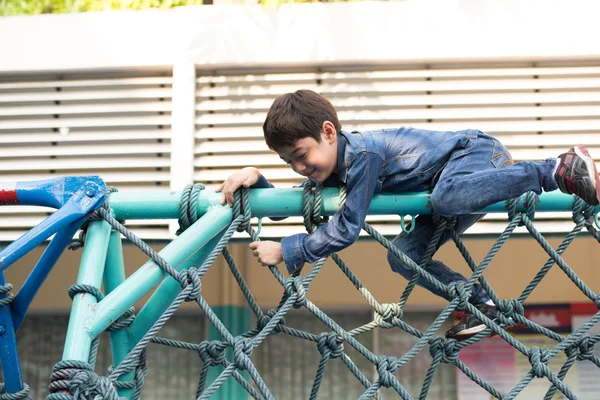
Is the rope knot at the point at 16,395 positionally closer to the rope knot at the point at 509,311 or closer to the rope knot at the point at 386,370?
the rope knot at the point at 386,370

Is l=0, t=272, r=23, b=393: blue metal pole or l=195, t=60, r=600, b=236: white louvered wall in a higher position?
l=195, t=60, r=600, b=236: white louvered wall

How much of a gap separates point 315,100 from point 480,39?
2154 millimetres

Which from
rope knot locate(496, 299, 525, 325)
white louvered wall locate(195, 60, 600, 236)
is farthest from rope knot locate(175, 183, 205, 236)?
white louvered wall locate(195, 60, 600, 236)

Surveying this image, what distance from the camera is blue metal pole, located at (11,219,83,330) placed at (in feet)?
4.99

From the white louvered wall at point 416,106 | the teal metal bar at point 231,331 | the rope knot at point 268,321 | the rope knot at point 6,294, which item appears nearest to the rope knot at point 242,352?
the rope knot at point 268,321

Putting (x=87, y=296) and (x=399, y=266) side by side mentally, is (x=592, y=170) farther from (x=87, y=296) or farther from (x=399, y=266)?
(x=87, y=296)

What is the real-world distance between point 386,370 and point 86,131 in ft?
8.44

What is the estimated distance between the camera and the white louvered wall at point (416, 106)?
3502mm

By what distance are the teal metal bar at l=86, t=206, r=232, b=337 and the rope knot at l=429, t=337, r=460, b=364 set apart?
1.98 feet

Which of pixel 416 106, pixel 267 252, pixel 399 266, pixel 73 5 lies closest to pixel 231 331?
pixel 416 106

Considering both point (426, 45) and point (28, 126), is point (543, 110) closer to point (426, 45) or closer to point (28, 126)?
point (426, 45)

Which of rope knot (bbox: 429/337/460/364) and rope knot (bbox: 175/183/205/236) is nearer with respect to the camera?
rope knot (bbox: 175/183/205/236)

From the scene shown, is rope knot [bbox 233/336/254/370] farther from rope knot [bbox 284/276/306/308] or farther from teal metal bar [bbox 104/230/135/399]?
teal metal bar [bbox 104/230/135/399]

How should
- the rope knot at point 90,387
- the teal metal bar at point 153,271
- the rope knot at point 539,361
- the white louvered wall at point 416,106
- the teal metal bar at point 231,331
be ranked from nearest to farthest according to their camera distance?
the rope knot at point 90,387
the teal metal bar at point 153,271
the rope knot at point 539,361
the white louvered wall at point 416,106
the teal metal bar at point 231,331
